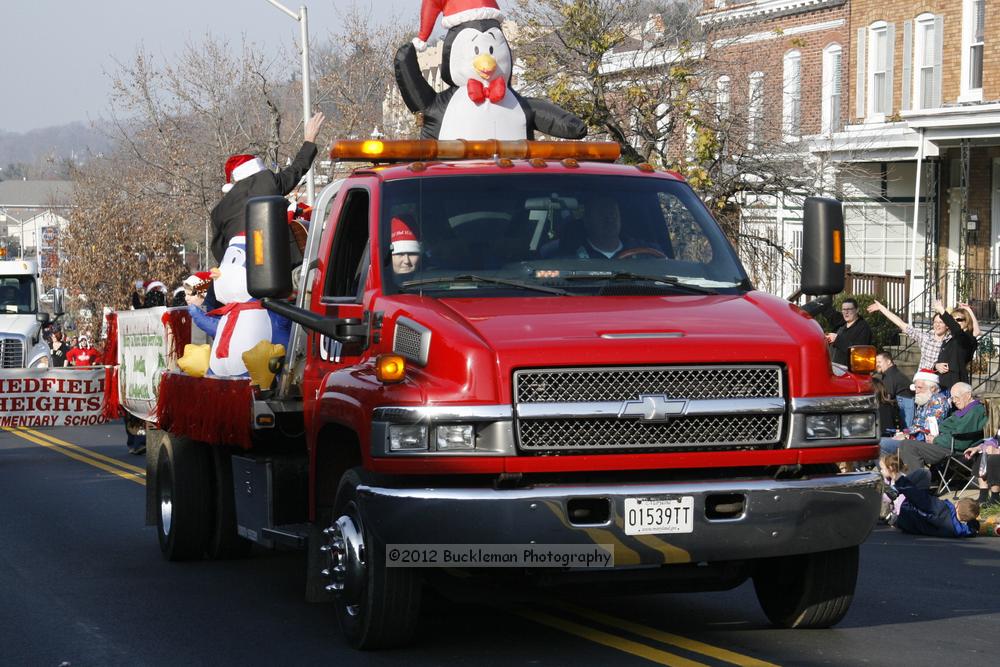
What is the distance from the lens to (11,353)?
26.6 metres

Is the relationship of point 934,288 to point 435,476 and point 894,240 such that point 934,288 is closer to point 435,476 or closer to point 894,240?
point 894,240

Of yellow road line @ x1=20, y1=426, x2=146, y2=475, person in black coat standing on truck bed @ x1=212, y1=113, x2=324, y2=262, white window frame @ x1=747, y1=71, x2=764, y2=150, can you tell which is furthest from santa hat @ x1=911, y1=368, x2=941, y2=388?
white window frame @ x1=747, y1=71, x2=764, y2=150

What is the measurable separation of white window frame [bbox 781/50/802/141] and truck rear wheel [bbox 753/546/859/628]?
22.6 m

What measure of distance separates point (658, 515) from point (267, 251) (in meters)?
2.34

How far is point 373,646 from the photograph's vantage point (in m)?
7.27

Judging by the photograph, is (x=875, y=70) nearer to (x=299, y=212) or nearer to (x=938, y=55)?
(x=938, y=55)

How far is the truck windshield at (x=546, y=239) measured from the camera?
25.0 ft

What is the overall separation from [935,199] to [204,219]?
20489 mm

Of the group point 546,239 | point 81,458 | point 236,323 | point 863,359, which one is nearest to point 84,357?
point 81,458

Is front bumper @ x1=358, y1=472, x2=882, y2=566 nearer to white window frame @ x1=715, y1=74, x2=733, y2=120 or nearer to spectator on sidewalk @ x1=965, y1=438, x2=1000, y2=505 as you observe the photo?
spectator on sidewalk @ x1=965, y1=438, x2=1000, y2=505

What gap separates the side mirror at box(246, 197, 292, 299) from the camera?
25.0 feet

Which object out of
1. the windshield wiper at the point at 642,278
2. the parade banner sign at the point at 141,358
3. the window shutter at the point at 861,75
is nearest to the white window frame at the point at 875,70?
the window shutter at the point at 861,75

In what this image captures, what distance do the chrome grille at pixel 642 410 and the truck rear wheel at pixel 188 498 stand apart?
439 cm
